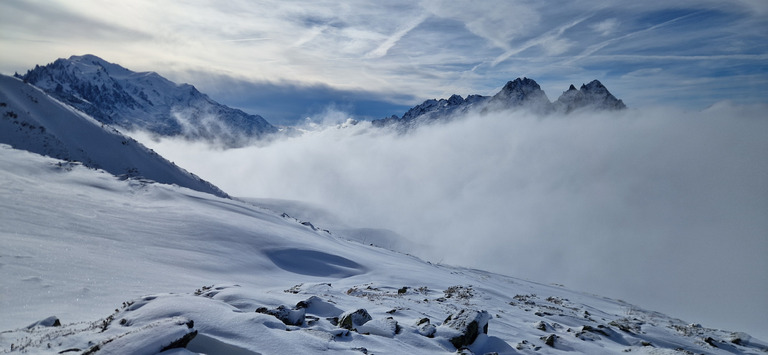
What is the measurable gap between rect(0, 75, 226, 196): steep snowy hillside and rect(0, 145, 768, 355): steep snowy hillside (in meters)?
14.3

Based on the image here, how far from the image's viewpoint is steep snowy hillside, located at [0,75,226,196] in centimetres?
3662

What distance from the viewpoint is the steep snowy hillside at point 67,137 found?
3662 centimetres

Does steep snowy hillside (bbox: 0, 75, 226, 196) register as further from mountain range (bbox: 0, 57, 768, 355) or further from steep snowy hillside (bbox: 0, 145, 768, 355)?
mountain range (bbox: 0, 57, 768, 355)

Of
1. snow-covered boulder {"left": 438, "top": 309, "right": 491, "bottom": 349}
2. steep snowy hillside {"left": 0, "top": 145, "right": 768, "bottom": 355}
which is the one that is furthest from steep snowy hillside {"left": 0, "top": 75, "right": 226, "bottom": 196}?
snow-covered boulder {"left": 438, "top": 309, "right": 491, "bottom": 349}

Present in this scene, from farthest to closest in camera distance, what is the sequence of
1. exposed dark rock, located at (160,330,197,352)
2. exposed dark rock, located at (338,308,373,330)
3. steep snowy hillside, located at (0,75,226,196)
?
steep snowy hillside, located at (0,75,226,196) → exposed dark rock, located at (338,308,373,330) → exposed dark rock, located at (160,330,197,352)

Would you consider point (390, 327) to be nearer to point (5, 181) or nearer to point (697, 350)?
point (697, 350)

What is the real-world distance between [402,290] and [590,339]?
724 centimetres

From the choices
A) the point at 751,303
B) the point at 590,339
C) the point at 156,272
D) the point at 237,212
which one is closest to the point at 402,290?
the point at 590,339

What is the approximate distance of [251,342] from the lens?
226 inches

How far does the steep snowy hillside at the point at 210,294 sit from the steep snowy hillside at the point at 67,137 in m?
14.3

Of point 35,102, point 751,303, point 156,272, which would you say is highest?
point 35,102

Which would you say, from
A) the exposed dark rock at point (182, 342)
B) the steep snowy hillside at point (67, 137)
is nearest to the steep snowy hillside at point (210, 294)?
A: the exposed dark rock at point (182, 342)

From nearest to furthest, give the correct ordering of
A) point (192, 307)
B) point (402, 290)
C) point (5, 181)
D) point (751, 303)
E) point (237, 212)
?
point (192, 307) → point (402, 290) → point (5, 181) → point (237, 212) → point (751, 303)

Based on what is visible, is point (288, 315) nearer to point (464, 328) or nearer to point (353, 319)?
point (353, 319)
